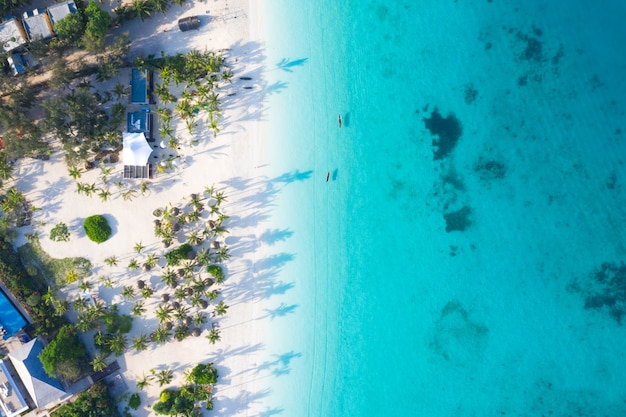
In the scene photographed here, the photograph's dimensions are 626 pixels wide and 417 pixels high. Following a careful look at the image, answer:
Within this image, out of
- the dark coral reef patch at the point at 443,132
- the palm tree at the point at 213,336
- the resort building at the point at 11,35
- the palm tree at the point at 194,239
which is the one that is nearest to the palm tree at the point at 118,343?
the palm tree at the point at 213,336

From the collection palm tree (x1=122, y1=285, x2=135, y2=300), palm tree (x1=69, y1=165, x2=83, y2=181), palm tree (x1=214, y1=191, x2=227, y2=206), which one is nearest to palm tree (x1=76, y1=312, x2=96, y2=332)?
palm tree (x1=122, y1=285, x2=135, y2=300)

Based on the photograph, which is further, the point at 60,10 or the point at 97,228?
the point at 97,228

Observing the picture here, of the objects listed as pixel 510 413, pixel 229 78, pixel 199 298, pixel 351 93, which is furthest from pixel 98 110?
pixel 510 413

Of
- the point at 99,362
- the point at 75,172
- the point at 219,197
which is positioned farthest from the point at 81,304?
the point at 219,197

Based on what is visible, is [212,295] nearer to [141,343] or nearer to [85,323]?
[141,343]

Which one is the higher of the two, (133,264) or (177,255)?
(133,264)

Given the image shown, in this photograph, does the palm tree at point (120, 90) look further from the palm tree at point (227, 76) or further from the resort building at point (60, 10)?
the palm tree at point (227, 76)
